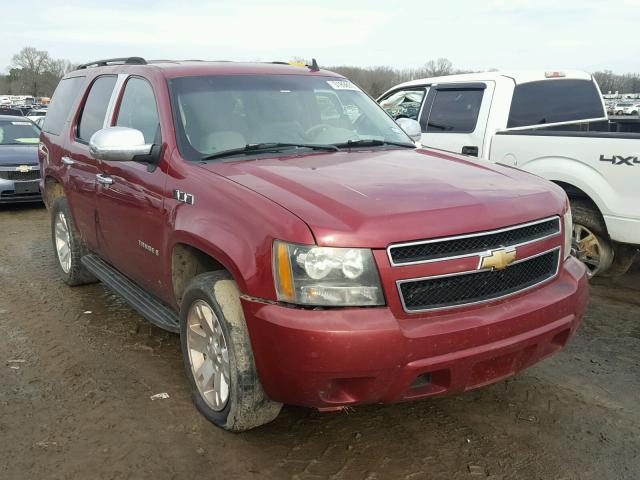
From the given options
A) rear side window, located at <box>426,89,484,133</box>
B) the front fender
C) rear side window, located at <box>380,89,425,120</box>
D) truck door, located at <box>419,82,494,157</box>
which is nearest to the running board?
the front fender

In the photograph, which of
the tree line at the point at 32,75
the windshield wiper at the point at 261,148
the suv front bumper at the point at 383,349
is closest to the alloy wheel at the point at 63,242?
the windshield wiper at the point at 261,148

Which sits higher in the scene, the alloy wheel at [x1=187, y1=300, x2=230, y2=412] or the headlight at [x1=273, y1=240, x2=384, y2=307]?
the headlight at [x1=273, y1=240, x2=384, y2=307]

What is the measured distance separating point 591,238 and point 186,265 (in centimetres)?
373

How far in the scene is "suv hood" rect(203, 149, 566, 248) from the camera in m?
2.62

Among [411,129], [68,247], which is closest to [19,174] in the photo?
[68,247]

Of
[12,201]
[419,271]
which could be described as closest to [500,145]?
[419,271]

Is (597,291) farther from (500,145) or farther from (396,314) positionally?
(396,314)

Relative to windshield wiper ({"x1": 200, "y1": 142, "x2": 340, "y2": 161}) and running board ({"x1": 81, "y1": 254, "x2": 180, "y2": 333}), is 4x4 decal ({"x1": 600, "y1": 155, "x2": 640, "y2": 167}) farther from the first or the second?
running board ({"x1": 81, "y1": 254, "x2": 180, "y2": 333})

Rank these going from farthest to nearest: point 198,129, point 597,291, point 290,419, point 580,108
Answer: point 580,108 < point 597,291 < point 198,129 < point 290,419

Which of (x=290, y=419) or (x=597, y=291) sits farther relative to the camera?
(x=597, y=291)

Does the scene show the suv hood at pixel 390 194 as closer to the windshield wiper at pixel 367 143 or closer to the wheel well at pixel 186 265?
the windshield wiper at pixel 367 143

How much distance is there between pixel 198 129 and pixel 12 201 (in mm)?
7536

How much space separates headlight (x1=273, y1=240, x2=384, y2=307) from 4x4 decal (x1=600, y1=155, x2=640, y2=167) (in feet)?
10.6

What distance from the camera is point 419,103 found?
741 cm
